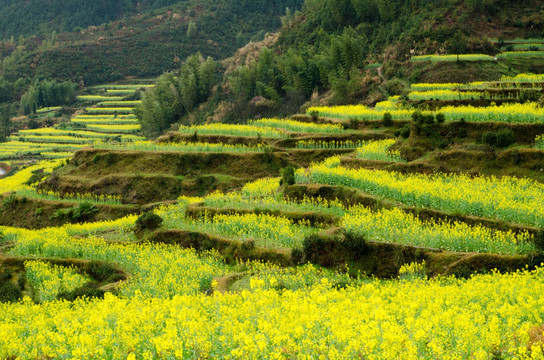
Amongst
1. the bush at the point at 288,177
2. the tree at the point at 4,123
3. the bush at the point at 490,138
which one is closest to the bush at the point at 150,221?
the bush at the point at 288,177

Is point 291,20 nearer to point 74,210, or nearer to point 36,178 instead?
point 36,178

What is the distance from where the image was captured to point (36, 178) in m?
50.2

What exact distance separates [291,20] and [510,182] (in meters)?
66.0

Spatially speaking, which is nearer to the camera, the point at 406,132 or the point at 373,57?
the point at 406,132

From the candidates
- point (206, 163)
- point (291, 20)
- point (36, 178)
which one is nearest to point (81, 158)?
point (36, 178)

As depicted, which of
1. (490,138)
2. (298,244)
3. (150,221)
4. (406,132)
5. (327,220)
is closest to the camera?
(298,244)

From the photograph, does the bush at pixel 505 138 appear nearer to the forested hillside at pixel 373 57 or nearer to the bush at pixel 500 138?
the bush at pixel 500 138

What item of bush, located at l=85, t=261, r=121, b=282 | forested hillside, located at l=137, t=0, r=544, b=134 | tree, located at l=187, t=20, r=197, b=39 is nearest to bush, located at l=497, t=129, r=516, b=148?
forested hillside, located at l=137, t=0, r=544, b=134

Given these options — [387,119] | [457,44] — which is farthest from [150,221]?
[457,44]

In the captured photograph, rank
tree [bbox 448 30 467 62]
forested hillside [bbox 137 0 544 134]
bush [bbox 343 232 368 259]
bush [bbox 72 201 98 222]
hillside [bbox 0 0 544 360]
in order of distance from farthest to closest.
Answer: tree [bbox 448 30 467 62]
forested hillside [bbox 137 0 544 134]
bush [bbox 72 201 98 222]
bush [bbox 343 232 368 259]
hillside [bbox 0 0 544 360]

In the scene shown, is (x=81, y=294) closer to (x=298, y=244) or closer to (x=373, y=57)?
(x=298, y=244)

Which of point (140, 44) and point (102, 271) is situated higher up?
point (140, 44)

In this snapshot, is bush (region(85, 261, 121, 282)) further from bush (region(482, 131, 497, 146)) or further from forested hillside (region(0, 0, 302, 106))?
forested hillside (region(0, 0, 302, 106))

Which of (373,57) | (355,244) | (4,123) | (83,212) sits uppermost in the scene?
(373,57)
